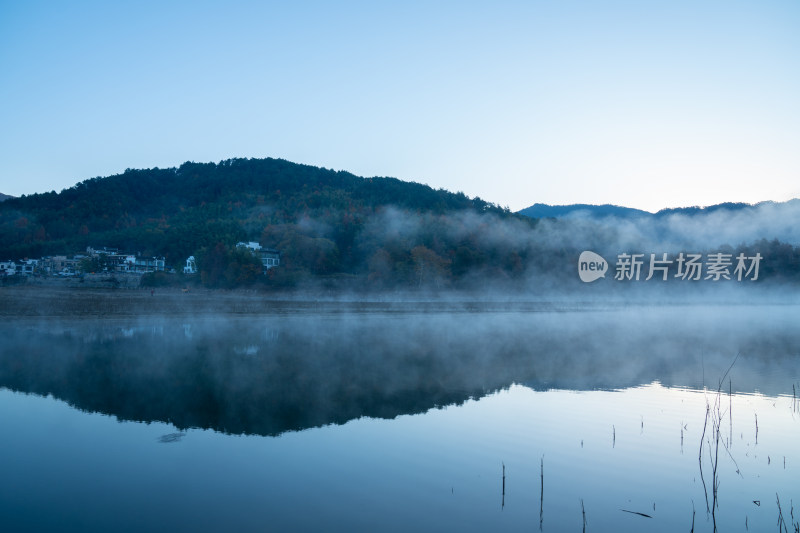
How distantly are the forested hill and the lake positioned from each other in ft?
113

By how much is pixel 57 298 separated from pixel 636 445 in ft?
105

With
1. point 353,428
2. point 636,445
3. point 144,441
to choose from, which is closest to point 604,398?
point 636,445

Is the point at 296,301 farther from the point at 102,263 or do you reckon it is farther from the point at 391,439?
the point at 391,439

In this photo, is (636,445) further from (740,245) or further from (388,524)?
(740,245)

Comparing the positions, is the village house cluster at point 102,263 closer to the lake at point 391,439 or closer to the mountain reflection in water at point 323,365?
the mountain reflection in water at point 323,365

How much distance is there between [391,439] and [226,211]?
237 feet

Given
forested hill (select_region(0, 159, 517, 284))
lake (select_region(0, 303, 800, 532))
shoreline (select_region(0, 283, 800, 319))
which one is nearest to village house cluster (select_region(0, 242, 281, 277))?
forested hill (select_region(0, 159, 517, 284))

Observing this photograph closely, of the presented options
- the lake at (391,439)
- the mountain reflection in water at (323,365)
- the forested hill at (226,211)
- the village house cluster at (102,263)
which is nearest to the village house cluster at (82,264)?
the village house cluster at (102,263)

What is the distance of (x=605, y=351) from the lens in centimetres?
1586

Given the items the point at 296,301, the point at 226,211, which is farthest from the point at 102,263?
the point at 226,211

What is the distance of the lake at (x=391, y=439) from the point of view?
4883 millimetres

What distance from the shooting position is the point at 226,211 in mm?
74125

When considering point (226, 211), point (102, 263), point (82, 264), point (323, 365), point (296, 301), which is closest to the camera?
point (323, 365)

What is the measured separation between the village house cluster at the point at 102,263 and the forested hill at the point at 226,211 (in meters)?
1.60
